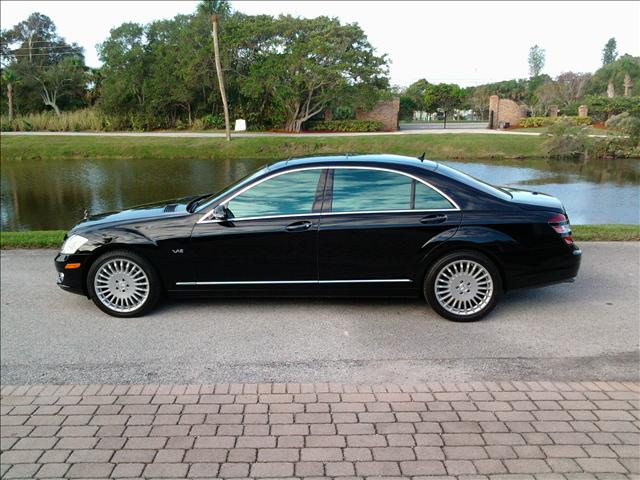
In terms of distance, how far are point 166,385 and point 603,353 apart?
138 inches

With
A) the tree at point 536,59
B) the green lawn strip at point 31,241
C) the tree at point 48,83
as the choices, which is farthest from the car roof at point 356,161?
the tree at point 536,59

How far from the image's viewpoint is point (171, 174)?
22.0m

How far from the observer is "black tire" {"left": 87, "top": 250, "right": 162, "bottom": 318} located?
17.6 feet

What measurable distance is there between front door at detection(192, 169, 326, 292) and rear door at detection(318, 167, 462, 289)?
0.14 metres

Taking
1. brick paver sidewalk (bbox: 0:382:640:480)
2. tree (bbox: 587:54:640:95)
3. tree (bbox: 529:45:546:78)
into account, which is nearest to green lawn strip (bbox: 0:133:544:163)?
tree (bbox: 587:54:640:95)

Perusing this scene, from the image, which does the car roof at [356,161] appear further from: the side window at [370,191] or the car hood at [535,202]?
the car hood at [535,202]

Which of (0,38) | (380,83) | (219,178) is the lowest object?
(219,178)

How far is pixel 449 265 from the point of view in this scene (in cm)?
521

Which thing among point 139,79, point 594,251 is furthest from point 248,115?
point 594,251

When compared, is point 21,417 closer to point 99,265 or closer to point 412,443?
point 99,265

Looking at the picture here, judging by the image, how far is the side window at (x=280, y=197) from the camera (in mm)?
5344

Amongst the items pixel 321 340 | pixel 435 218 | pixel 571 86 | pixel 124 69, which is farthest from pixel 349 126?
pixel 321 340

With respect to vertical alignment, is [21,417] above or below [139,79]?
below

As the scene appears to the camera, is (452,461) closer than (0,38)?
Yes
